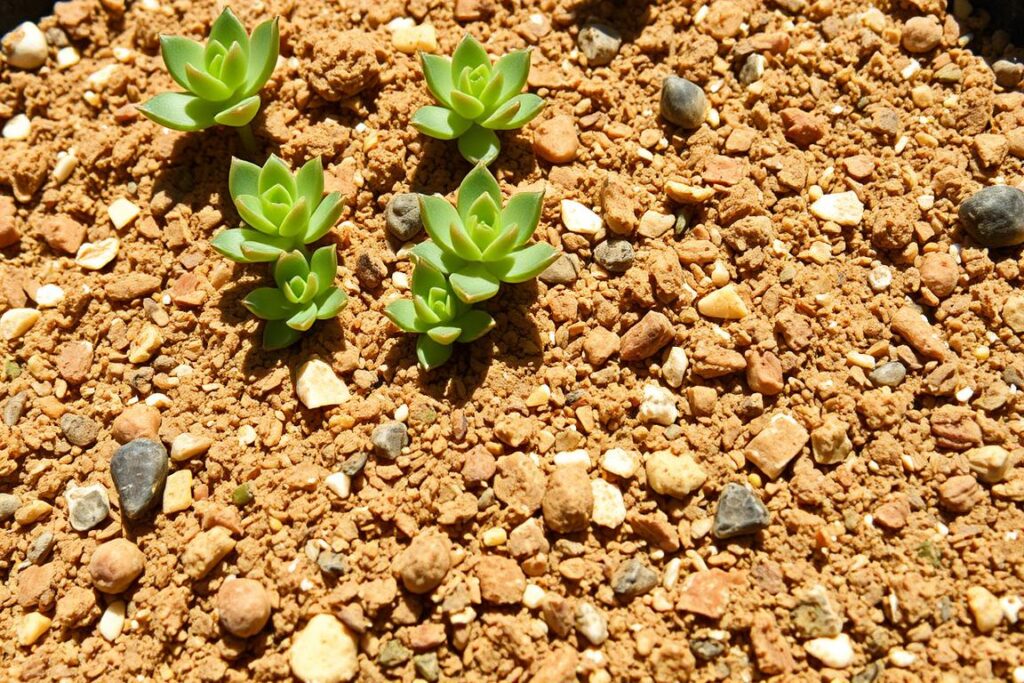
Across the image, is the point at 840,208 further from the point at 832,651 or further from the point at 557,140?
the point at 832,651

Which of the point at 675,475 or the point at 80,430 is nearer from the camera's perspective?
the point at 675,475

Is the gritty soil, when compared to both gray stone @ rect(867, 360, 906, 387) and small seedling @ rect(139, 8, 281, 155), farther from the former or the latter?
small seedling @ rect(139, 8, 281, 155)

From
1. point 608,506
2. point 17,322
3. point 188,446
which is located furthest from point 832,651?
point 17,322

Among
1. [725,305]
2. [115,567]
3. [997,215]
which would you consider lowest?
[115,567]

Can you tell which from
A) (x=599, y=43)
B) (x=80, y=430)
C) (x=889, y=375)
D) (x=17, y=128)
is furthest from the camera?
(x=17, y=128)

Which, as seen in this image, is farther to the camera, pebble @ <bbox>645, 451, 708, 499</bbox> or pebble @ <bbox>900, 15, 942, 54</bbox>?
pebble @ <bbox>900, 15, 942, 54</bbox>

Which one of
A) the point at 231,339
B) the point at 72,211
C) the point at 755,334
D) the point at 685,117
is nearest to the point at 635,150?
the point at 685,117

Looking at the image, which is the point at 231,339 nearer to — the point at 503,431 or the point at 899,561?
the point at 503,431

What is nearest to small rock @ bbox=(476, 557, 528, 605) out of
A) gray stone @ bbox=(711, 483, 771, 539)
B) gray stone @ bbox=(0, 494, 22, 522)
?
gray stone @ bbox=(711, 483, 771, 539)

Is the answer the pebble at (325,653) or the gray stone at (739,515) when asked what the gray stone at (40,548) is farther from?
the gray stone at (739,515)
